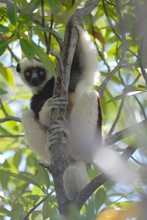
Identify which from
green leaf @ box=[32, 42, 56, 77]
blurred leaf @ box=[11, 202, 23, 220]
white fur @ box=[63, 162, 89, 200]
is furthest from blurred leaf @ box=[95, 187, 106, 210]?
green leaf @ box=[32, 42, 56, 77]

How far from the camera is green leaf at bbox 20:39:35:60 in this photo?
3.44 metres

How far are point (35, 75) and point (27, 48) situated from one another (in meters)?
2.74

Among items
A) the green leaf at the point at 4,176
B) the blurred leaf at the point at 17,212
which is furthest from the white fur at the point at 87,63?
the blurred leaf at the point at 17,212

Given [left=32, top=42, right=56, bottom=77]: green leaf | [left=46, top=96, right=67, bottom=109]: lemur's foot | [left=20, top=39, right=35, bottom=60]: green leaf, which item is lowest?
[left=46, top=96, right=67, bottom=109]: lemur's foot

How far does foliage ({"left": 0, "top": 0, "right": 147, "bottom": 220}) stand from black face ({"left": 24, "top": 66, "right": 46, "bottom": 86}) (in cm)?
29

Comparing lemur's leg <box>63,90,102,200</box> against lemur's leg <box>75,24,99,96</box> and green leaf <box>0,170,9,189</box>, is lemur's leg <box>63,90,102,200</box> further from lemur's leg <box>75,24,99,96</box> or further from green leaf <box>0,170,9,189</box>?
green leaf <box>0,170,9,189</box>

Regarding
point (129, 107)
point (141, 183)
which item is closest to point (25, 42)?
point (129, 107)

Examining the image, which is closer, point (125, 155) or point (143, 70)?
point (125, 155)

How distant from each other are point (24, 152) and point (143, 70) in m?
3.50

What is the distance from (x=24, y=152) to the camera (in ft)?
22.5

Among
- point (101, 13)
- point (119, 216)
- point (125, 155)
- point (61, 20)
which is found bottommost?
point (119, 216)

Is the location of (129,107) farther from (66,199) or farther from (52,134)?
(52,134)

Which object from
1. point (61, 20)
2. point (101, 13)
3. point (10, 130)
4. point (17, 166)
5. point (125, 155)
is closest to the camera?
point (125, 155)

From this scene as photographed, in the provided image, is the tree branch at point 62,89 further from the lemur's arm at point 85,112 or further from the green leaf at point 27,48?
the lemur's arm at point 85,112
